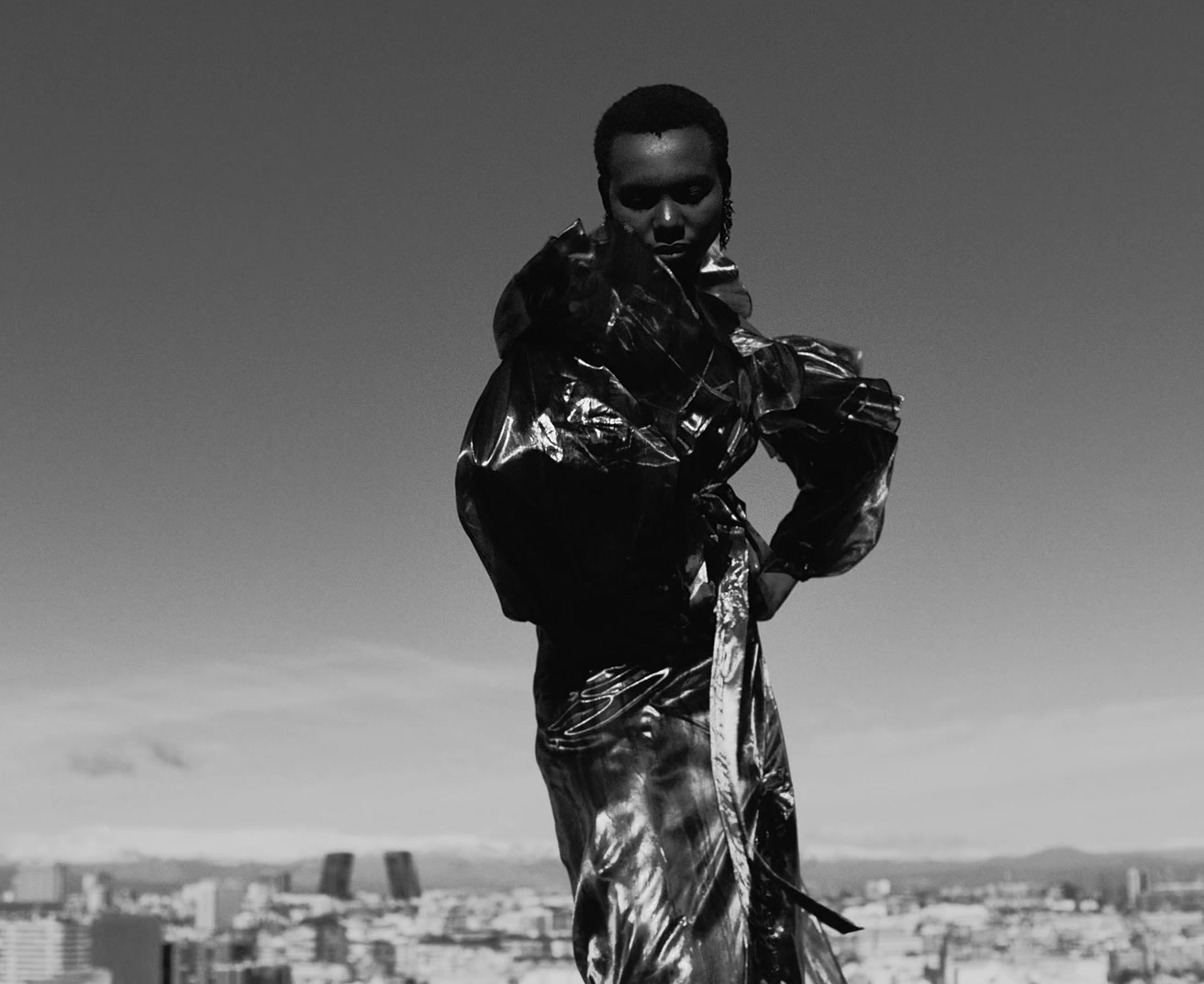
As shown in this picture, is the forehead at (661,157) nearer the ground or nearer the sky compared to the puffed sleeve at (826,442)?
nearer the sky

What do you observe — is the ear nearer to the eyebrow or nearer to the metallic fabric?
the eyebrow

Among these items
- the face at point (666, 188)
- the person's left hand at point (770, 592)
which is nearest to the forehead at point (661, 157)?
the face at point (666, 188)

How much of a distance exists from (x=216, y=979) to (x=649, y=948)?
17.6 ft

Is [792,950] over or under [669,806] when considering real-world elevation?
under

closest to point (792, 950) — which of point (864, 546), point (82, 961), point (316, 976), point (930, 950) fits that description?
point (864, 546)

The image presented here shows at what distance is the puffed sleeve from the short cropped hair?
260mm

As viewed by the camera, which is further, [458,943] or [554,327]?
[458,943]

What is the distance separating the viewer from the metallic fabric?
6.13 feet

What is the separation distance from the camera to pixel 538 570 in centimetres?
189

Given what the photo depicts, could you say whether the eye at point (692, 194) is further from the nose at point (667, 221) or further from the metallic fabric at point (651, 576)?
the metallic fabric at point (651, 576)

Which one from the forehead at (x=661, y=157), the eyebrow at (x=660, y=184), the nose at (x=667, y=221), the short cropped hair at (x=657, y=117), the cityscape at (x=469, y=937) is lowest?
the cityscape at (x=469, y=937)

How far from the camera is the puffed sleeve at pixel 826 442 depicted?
6.86ft

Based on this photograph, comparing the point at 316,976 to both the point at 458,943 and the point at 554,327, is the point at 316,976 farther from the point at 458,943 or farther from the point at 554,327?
the point at 554,327

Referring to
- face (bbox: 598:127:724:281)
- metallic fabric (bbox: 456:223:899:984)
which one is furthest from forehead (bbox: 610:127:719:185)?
metallic fabric (bbox: 456:223:899:984)
